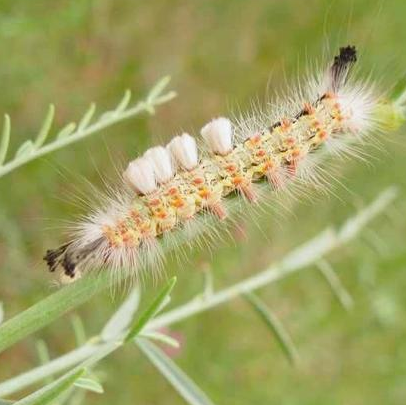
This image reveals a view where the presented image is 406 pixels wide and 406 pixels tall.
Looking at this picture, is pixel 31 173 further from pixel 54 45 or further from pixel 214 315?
pixel 214 315

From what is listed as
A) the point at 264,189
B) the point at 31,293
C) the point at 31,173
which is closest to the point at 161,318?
the point at 264,189

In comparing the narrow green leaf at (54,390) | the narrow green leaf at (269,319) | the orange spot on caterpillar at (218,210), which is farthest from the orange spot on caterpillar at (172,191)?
the narrow green leaf at (54,390)

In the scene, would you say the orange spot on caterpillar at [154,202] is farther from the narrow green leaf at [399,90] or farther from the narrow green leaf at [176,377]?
the narrow green leaf at [399,90]

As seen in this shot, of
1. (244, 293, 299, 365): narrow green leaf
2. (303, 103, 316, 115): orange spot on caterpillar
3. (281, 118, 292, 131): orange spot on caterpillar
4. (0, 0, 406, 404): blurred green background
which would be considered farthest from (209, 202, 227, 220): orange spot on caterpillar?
(0, 0, 406, 404): blurred green background

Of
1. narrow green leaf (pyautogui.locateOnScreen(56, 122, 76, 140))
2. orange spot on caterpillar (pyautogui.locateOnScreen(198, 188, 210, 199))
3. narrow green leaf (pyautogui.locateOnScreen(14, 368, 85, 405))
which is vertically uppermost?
narrow green leaf (pyautogui.locateOnScreen(56, 122, 76, 140))

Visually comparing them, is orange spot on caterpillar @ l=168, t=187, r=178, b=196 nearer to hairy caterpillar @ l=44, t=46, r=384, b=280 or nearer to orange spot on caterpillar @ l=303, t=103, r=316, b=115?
hairy caterpillar @ l=44, t=46, r=384, b=280
